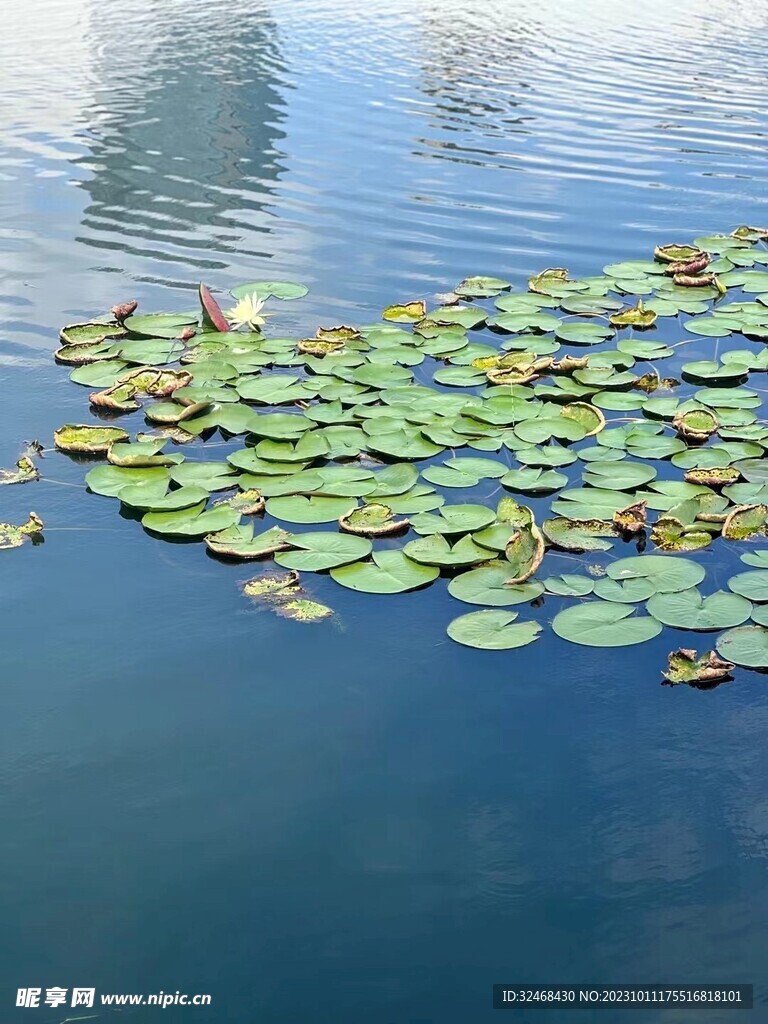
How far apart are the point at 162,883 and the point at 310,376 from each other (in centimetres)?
268

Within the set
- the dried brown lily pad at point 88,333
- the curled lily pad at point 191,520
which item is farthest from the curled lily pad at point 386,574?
the dried brown lily pad at point 88,333

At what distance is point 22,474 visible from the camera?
12.9 ft

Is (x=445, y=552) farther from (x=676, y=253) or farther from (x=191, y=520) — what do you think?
(x=676, y=253)

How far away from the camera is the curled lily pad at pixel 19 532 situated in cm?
358

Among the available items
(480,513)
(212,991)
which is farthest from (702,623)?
(212,991)

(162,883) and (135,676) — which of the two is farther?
(135,676)

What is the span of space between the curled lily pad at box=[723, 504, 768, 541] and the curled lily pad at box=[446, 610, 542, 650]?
0.79m

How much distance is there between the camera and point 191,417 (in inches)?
168

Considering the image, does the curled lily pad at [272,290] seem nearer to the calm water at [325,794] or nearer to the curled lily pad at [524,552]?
the calm water at [325,794]

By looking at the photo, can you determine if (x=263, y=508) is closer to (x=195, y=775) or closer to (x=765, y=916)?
(x=195, y=775)

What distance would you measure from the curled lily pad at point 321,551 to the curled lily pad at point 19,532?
83 centimetres

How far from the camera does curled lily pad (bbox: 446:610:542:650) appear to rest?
3.05 m

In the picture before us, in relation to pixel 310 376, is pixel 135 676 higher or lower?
lower

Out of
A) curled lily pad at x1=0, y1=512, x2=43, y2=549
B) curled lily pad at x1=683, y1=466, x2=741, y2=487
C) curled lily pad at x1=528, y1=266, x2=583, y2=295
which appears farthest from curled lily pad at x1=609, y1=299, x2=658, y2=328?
curled lily pad at x1=0, y1=512, x2=43, y2=549
